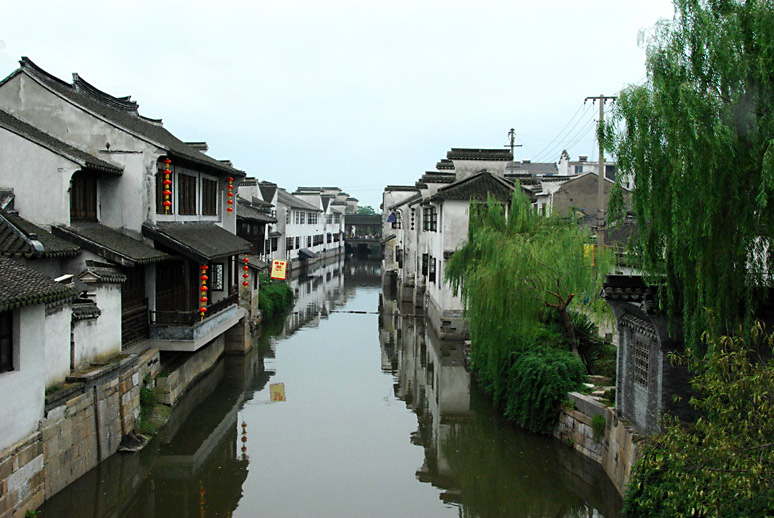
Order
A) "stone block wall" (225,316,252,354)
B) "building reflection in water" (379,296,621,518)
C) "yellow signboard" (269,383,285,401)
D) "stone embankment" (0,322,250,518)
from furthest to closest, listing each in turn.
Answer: "stone block wall" (225,316,252,354) < "yellow signboard" (269,383,285,401) < "building reflection in water" (379,296,621,518) < "stone embankment" (0,322,250,518)

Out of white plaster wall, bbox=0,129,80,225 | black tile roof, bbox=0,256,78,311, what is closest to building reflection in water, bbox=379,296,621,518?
black tile roof, bbox=0,256,78,311

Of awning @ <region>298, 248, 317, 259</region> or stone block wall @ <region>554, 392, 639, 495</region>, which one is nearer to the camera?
stone block wall @ <region>554, 392, 639, 495</region>

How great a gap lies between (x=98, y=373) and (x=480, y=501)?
7.42 metres

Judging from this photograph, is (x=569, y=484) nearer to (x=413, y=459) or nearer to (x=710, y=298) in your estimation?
(x=413, y=459)

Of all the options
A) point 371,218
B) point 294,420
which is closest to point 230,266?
point 294,420

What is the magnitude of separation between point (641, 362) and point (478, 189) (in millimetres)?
16020

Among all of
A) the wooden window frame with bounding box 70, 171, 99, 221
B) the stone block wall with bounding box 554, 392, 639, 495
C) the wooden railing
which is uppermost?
the wooden window frame with bounding box 70, 171, 99, 221

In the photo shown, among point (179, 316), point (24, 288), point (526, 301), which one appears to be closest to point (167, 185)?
point (179, 316)

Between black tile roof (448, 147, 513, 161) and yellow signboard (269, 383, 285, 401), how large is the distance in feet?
50.7

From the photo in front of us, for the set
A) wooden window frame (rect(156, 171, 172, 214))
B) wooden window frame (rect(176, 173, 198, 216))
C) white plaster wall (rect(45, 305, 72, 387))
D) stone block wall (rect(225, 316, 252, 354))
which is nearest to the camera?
white plaster wall (rect(45, 305, 72, 387))

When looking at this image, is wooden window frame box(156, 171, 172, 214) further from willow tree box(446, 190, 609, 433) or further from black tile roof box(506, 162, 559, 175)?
black tile roof box(506, 162, 559, 175)

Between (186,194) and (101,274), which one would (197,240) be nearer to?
(186,194)

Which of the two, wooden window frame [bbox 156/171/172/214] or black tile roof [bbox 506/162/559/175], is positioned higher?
black tile roof [bbox 506/162/559/175]

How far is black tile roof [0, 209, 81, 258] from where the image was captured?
37.7 feet
